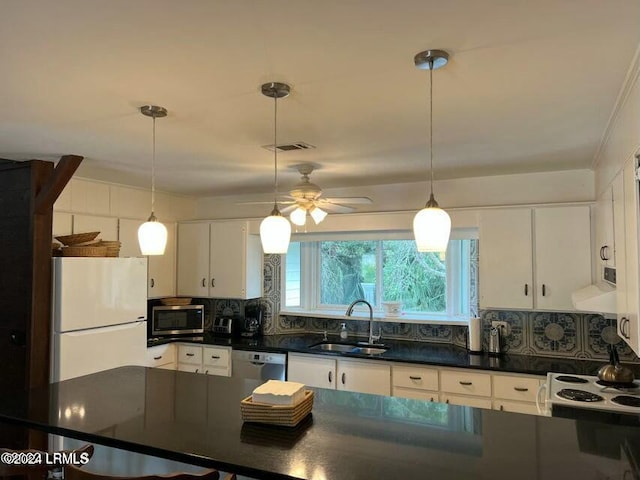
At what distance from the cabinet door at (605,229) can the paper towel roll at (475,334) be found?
1.00 m

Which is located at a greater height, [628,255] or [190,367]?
[628,255]

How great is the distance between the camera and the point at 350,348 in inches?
165

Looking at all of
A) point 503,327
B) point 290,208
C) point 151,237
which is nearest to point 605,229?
point 503,327

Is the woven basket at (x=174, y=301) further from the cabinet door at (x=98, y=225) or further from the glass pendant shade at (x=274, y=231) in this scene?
the glass pendant shade at (x=274, y=231)

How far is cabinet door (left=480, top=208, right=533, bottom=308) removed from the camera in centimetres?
350

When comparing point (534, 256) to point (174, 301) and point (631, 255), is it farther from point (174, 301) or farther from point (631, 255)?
point (174, 301)

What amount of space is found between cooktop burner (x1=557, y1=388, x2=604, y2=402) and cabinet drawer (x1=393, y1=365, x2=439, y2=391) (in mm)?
994

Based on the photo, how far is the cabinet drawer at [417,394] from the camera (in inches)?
137

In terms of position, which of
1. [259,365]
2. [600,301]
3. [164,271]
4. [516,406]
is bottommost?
[516,406]

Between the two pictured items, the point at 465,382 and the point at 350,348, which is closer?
the point at 465,382

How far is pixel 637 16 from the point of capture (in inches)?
53.4

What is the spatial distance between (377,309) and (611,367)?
2.10 meters

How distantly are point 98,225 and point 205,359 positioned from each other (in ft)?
5.07

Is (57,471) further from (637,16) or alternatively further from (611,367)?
(611,367)
